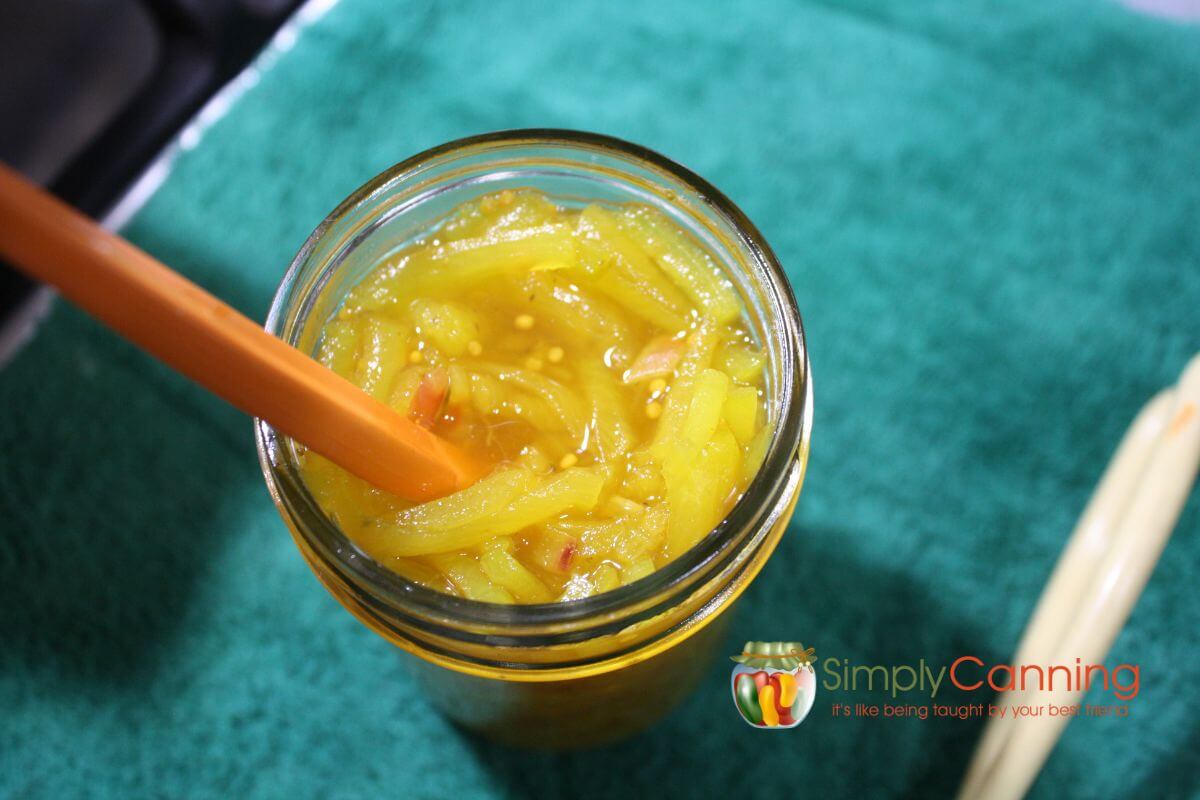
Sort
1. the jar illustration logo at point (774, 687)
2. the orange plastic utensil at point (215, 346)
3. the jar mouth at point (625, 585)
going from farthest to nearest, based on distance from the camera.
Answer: the jar illustration logo at point (774, 687), the jar mouth at point (625, 585), the orange plastic utensil at point (215, 346)

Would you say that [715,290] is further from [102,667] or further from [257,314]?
[102,667]

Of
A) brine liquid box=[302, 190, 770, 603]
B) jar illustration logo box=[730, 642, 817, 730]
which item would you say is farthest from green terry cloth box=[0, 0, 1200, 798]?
brine liquid box=[302, 190, 770, 603]

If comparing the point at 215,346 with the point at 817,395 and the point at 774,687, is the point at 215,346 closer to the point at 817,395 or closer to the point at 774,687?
the point at 774,687

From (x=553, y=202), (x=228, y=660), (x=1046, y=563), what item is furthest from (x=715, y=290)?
(x=228, y=660)

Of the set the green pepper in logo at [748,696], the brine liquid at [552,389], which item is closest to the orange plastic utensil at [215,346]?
the brine liquid at [552,389]

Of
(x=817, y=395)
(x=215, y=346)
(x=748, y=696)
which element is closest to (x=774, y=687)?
(x=748, y=696)

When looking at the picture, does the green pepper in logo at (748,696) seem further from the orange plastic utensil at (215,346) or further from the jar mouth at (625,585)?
the orange plastic utensil at (215,346)

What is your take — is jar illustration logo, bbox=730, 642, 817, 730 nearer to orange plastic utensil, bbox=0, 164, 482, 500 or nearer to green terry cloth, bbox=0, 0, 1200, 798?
green terry cloth, bbox=0, 0, 1200, 798

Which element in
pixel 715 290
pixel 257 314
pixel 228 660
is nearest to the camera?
pixel 715 290
